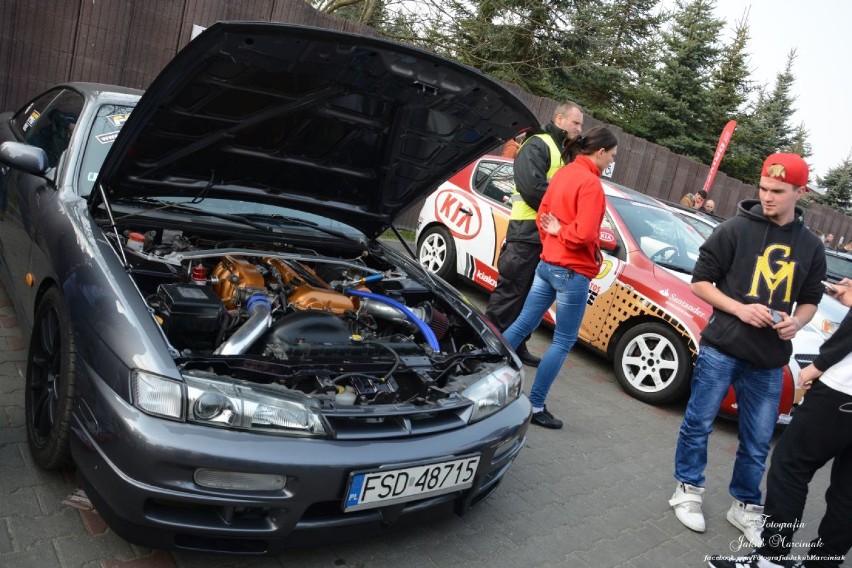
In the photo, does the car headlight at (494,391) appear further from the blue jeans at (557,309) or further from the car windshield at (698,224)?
the car windshield at (698,224)

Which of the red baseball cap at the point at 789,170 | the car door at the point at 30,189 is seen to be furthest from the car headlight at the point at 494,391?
the car door at the point at 30,189

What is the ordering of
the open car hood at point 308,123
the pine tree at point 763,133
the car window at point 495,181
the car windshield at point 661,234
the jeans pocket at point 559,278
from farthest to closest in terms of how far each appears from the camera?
the pine tree at point 763,133
the car window at point 495,181
the car windshield at point 661,234
the jeans pocket at point 559,278
the open car hood at point 308,123

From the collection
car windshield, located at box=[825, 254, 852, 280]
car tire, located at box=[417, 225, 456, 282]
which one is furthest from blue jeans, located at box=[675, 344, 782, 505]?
car windshield, located at box=[825, 254, 852, 280]

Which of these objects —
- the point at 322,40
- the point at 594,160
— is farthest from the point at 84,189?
the point at 594,160

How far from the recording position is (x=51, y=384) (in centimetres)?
266

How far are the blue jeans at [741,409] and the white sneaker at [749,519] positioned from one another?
4cm

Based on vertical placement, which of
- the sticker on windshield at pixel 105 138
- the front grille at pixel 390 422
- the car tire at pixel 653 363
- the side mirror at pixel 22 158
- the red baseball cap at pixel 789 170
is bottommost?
the car tire at pixel 653 363

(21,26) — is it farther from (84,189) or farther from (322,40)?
(322,40)

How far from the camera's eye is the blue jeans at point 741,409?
3.29 meters

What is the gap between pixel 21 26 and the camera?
21.5 ft

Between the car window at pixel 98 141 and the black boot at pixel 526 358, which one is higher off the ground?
the car window at pixel 98 141

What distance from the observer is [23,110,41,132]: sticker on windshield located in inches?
161

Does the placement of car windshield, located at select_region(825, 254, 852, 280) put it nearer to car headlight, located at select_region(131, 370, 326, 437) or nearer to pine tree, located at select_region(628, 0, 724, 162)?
car headlight, located at select_region(131, 370, 326, 437)

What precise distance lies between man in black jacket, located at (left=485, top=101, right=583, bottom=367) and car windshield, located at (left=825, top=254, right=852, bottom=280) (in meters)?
6.70
